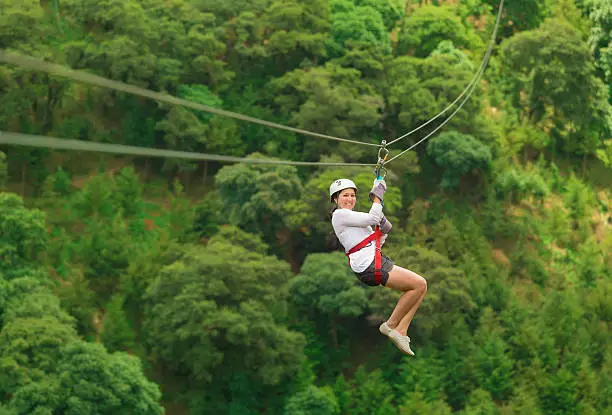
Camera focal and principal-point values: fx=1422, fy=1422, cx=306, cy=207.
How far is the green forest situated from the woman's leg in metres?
25.5

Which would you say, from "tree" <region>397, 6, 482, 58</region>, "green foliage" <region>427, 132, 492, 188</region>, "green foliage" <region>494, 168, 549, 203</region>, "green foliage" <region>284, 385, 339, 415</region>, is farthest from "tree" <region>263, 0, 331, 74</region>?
"green foliage" <region>284, 385, 339, 415</region>

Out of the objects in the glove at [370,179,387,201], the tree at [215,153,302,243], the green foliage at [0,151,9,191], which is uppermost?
the glove at [370,179,387,201]

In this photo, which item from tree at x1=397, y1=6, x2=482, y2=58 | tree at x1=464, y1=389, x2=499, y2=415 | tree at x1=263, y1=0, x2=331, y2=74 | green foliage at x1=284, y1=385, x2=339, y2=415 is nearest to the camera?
green foliage at x1=284, y1=385, x2=339, y2=415

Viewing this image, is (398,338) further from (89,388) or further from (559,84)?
(559,84)

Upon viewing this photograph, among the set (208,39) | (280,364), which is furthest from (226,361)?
(208,39)

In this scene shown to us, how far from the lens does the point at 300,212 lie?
47.8 m

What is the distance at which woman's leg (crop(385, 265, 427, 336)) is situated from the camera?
54.2 ft

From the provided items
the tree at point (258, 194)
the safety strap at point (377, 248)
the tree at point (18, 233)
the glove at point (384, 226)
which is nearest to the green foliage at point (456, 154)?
the tree at point (258, 194)

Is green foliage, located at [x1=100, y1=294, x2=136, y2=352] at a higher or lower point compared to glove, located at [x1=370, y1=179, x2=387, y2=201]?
lower

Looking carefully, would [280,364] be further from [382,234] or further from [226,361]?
[382,234]

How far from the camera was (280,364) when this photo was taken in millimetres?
45219

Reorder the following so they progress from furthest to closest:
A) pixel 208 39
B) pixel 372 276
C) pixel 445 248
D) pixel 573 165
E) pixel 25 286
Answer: pixel 573 165
pixel 208 39
pixel 445 248
pixel 25 286
pixel 372 276

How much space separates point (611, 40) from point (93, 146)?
48684 millimetres

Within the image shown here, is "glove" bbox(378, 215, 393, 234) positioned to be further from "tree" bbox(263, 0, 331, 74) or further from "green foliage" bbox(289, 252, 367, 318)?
"tree" bbox(263, 0, 331, 74)
